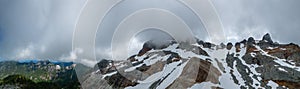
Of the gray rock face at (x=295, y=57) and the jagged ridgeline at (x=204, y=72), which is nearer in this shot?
the jagged ridgeline at (x=204, y=72)

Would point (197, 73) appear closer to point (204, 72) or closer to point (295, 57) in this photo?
point (204, 72)

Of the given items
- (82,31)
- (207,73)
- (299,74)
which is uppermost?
(82,31)

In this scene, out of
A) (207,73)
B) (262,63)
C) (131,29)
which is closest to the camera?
(131,29)

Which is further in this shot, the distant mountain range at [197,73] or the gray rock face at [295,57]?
the gray rock face at [295,57]

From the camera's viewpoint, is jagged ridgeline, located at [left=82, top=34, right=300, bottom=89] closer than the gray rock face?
Yes

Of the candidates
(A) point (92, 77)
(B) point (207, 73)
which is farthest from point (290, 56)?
(A) point (92, 77)

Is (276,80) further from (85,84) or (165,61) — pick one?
(85,84)

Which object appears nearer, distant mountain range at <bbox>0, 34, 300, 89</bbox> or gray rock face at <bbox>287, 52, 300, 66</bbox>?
distant mountain range at <bbox>0, 34, 300, 89</bbox>

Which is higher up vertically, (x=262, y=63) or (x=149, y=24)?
(x=149, y=24)
